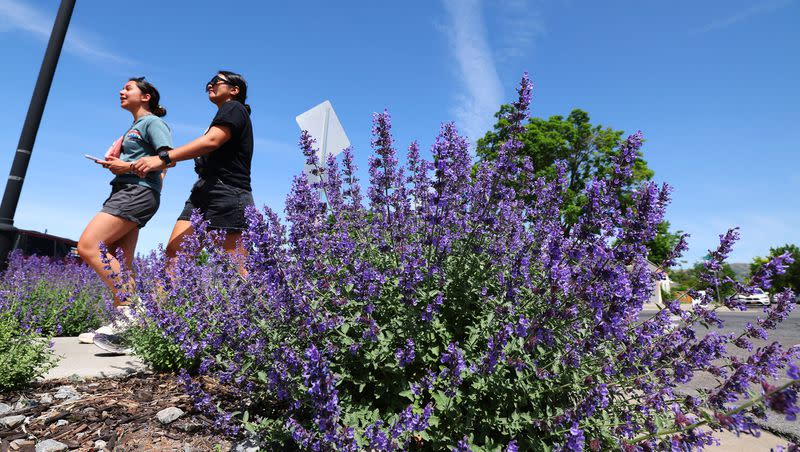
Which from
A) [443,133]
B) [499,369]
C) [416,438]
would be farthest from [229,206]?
[499,369]

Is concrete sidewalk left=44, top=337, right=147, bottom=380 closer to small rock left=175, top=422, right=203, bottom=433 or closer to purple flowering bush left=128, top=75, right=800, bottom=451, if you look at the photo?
purple flowering bush left=128, top=75, right=800, bottom=451

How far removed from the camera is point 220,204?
4.52 metres

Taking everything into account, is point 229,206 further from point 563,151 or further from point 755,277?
point 563,151

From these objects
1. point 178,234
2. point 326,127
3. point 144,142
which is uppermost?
point 326,127

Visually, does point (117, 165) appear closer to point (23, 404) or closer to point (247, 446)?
point (23, 404)

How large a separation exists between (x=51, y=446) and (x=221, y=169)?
2713 mm

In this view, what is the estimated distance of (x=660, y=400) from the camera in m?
2.56

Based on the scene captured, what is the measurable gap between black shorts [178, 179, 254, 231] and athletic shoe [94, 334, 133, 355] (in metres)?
1.52

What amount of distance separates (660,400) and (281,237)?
2.46 meters

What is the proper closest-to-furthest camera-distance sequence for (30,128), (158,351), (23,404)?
(23,404) < (158,351) < (30,128)

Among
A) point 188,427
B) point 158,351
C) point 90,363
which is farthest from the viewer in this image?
point 90,363

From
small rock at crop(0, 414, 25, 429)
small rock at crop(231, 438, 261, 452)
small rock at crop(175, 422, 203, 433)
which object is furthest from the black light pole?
small rock at crop(231, 438, 261, 452)

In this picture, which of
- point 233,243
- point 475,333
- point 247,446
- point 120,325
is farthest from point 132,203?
point 475,333

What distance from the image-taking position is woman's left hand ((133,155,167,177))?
4395 mm
